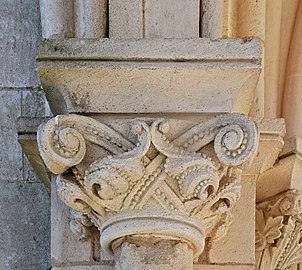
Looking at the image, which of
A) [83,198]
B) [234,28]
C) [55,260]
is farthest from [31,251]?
[234,28]

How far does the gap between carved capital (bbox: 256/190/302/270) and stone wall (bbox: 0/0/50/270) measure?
0.53m

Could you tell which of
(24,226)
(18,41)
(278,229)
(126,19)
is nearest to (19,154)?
(24,226)

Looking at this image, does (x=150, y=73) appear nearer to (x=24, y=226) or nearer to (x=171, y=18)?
(x=171, y=18)

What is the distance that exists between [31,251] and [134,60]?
0.68m

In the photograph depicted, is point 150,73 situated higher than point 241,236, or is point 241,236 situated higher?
point 150,73

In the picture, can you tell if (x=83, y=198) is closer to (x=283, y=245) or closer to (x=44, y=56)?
(x=44, y=56)

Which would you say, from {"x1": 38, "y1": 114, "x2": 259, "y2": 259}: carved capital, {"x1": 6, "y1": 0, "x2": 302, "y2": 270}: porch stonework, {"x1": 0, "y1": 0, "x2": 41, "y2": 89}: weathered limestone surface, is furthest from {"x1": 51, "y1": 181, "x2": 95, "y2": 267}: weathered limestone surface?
{"x1": 0, "y1": 0, "x2": 41, "y2": 89}: weathered limestone surface

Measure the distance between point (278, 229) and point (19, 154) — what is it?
2.17 feet

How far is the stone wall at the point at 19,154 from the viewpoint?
3115 mm

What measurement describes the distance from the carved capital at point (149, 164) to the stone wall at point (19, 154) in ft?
1.59

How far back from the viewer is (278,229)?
317cm

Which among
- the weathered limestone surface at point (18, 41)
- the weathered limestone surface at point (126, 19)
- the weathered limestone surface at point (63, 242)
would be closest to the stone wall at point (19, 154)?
the weathered limestone surface at point (18, 41)

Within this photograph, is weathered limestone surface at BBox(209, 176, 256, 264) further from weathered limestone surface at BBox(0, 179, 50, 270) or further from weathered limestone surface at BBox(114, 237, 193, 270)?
weathered limestone surface at BBox(0, 179, 50, 270)

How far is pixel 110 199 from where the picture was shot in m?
2.63
